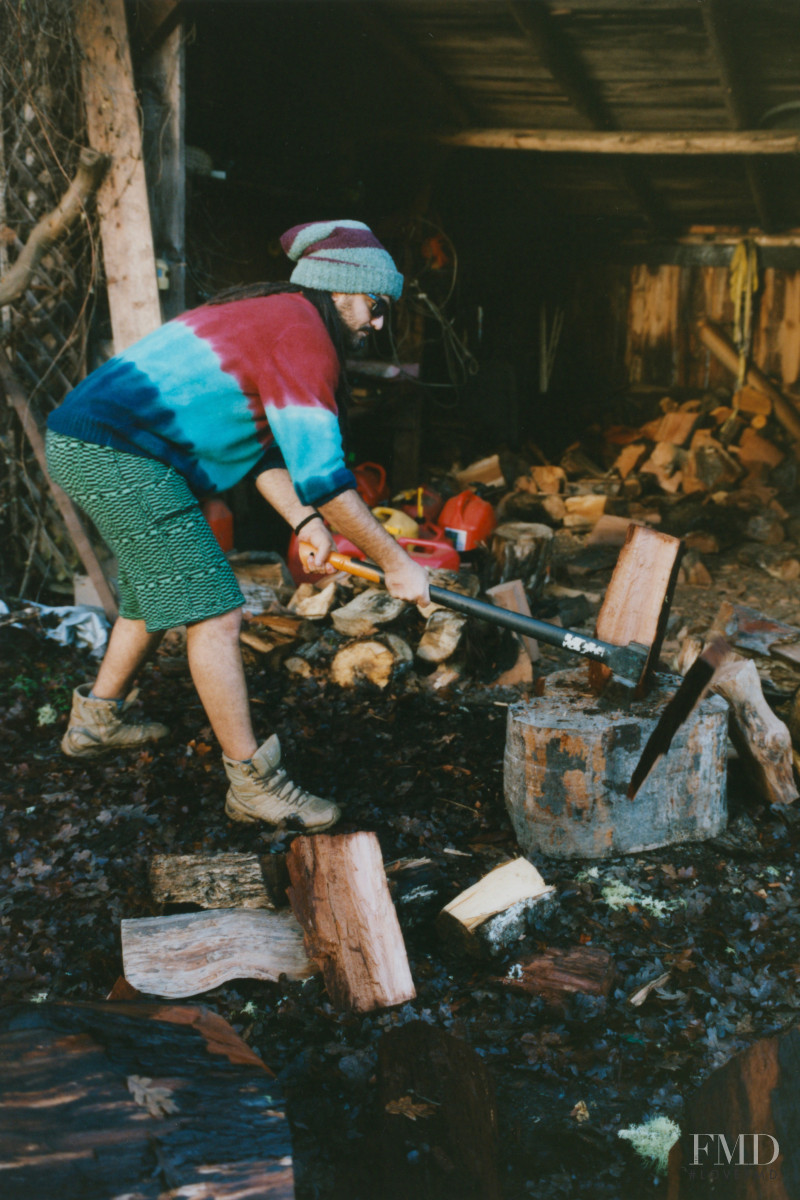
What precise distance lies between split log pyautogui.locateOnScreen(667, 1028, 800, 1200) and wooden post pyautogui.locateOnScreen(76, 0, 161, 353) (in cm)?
389

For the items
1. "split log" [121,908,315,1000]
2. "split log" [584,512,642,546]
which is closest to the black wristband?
"split log" [121,908,315,1000]

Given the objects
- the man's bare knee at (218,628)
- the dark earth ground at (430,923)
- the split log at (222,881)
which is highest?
the man's bare knee at (218,628)

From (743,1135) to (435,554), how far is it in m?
3.70

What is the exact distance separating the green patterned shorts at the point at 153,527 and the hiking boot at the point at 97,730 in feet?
2.18

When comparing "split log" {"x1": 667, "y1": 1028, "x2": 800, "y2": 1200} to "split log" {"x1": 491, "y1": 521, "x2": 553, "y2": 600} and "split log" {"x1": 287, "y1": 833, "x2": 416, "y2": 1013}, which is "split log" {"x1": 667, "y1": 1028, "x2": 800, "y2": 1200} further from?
"split log" {"x1": 491, "y1": 521, "x2": 553, "y2": 600}

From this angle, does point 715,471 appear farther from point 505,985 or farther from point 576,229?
point 505,985

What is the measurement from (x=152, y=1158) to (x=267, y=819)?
1672 mm

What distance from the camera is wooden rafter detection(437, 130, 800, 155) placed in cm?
589

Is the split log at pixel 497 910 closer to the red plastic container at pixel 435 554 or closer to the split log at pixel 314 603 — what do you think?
the split log at pixel 314 603

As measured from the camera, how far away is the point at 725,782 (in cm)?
287

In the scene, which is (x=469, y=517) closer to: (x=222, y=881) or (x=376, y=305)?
(x=376, y=305)

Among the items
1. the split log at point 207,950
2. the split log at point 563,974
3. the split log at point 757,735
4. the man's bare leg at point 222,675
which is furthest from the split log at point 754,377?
the split log at point 207,950

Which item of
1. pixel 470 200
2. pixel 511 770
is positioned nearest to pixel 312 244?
pixel 511 770

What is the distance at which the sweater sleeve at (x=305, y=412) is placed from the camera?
8.23 feet
